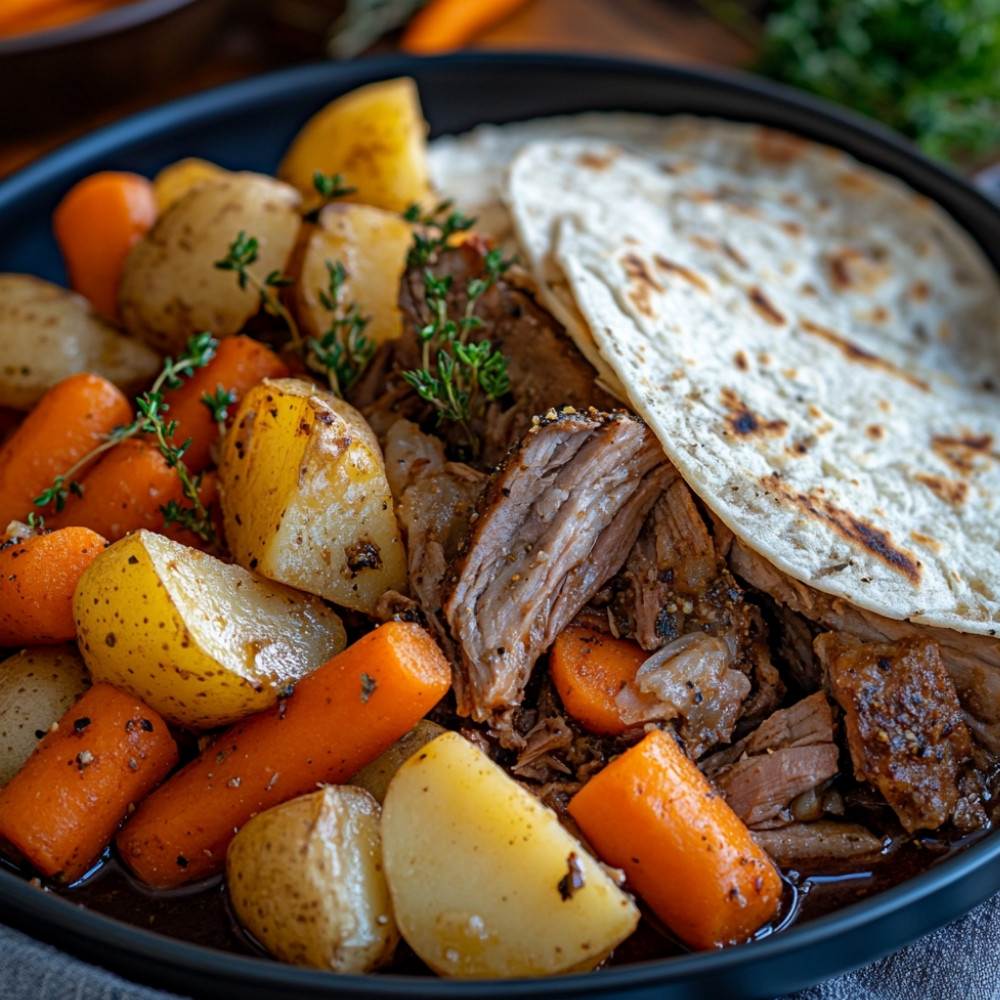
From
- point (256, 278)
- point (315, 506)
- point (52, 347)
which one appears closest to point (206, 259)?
point (256, 278)

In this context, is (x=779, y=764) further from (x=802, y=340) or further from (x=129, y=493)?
(x=129, y=493)

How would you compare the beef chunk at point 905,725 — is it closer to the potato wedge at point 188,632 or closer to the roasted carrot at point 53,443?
the potato wedge at point 188,632

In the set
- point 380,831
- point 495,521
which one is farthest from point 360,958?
point 495,521

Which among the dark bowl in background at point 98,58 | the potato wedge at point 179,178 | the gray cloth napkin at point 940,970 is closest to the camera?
the gray cloth napkin at point 940,970

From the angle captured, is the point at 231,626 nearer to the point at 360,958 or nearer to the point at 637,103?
the point at 360,958

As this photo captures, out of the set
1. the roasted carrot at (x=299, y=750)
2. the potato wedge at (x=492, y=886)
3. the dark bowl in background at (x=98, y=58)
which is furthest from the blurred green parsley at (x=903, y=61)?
the potato wedge at (x=492, y=886)

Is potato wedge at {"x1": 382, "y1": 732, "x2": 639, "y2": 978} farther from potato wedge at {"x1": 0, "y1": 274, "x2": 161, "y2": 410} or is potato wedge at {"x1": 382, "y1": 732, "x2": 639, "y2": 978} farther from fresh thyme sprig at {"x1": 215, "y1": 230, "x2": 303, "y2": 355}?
potato wedge at {"x1": 0, "y1": 274, "x2": 161, "y2": 410}

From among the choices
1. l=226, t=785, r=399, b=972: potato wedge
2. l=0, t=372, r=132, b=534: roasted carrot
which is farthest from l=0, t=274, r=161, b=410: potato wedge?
l=226, t=785, r=399, b=972: potato wedge
